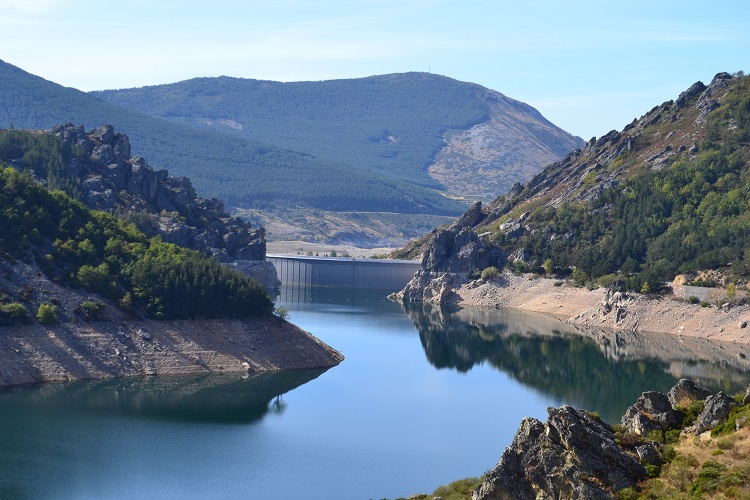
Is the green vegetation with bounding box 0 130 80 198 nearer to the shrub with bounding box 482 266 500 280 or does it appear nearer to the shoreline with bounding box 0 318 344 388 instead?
the shoreline with bounding box 0 318 344 388

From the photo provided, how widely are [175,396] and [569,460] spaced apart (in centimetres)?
4766

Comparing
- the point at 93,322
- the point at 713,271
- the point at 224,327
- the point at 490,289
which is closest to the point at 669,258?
the point at 713,271

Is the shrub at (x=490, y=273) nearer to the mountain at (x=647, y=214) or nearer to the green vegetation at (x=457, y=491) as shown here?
the mountain at (x=647, y=214)

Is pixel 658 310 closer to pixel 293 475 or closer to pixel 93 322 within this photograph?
pixel 93 322

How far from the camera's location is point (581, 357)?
115 m

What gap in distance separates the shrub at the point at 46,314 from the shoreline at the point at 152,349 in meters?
0.47

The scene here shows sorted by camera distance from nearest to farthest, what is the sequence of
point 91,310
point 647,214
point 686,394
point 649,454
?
point 649,454 → point 686,394 → point 91,310 → point 647,214

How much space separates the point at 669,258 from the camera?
150 metres

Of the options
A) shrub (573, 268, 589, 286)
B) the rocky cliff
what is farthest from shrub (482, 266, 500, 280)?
the rocky cliff

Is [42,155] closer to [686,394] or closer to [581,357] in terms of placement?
[581,357]

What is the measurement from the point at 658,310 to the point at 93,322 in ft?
227

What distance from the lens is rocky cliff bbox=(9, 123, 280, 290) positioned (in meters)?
152

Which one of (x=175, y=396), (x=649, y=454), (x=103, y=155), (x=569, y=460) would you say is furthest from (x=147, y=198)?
(x=649, y=454)

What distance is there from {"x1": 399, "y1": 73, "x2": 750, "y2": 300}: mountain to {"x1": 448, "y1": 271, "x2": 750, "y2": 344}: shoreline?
7.50 ft
